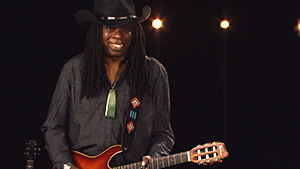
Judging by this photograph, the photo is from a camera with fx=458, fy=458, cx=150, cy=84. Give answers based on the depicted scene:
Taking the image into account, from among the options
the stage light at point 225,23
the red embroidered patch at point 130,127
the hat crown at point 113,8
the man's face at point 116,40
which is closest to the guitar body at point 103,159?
the red embroidered patch at point 130,127

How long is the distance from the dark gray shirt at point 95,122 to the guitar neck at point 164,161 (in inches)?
3.6

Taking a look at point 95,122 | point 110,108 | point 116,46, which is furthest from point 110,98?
point 116,46

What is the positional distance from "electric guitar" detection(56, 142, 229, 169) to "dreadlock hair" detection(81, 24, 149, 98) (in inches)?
15.2

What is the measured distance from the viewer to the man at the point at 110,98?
114 inches

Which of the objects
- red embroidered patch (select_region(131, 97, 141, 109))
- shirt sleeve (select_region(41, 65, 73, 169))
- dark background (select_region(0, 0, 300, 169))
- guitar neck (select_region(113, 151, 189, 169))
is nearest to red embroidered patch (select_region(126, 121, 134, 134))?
red embroidered patch (select_region(131, 97, 141, 109))

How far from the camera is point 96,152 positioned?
9.52 ft

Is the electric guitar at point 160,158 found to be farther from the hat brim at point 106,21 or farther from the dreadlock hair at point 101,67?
the hat brim at point 106,21

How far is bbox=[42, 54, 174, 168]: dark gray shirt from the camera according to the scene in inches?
114

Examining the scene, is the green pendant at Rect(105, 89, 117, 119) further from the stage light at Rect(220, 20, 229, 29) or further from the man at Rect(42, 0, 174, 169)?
the stage light at Rect(220, 20, 229, 29)

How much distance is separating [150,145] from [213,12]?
2.04 meters

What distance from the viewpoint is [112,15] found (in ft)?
9.46

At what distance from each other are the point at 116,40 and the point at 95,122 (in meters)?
0.54

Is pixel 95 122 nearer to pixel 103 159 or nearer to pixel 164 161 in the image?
pixel 103 159

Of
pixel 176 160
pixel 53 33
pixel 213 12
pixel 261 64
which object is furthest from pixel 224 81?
pixel 176 160
